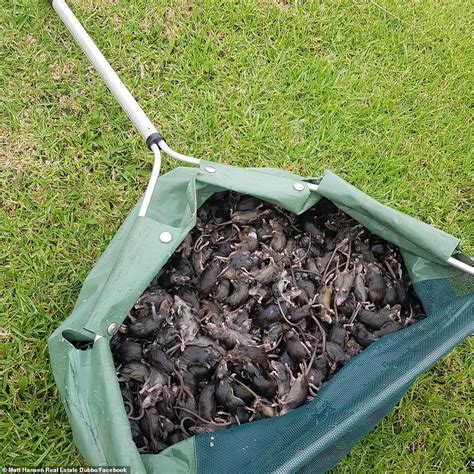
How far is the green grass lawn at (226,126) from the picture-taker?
2.27 metres

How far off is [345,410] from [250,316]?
24.9 inches

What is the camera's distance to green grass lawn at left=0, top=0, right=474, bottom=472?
2.27 m

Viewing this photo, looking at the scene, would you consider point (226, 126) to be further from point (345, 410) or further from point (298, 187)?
point (345, 410)

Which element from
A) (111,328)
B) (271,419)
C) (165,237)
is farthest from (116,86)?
(271,419)

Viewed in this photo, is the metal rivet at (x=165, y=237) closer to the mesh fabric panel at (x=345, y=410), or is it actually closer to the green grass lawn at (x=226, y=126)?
the mesh fabric panel at (x=345, y=410)

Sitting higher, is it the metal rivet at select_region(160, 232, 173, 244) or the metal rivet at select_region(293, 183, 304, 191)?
the metal rivet at select_region(293, 183, 304, 191)

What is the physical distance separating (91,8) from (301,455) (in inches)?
94.2

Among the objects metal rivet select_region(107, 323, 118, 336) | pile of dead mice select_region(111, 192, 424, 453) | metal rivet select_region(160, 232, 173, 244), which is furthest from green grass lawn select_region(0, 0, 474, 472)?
metal rivet select_region(160, 232, 173, 244)

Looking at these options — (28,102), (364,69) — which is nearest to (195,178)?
(28,102)

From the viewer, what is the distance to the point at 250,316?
2166 millimetres

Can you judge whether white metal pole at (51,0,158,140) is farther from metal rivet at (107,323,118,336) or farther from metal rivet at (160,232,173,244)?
metal rivet at (107,323,118,336)

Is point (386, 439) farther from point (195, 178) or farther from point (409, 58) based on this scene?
point (409, 58)

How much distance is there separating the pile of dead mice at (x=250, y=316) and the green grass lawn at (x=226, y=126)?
0.42 metres

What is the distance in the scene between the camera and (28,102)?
2.71 metres
